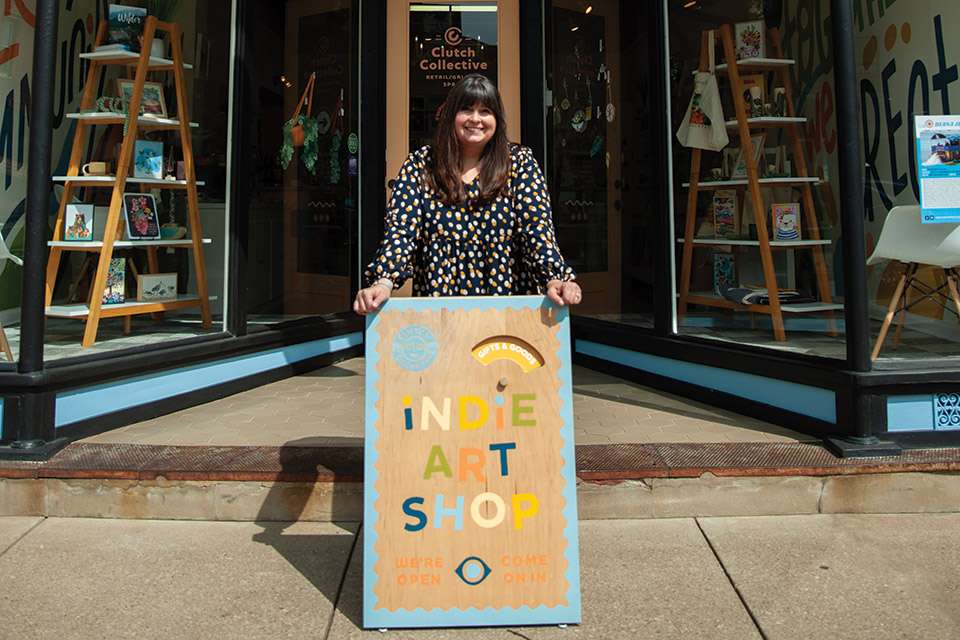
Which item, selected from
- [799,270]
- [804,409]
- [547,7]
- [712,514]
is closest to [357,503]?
[712,514]

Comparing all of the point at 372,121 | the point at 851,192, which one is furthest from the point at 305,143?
the point at 851,192

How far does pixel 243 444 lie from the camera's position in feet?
12.9

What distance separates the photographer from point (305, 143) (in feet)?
19.1

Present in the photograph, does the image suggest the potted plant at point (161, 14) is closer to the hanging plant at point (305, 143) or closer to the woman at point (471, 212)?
the hanging plant at point (305, 143)

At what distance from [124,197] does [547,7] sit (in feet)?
10.8

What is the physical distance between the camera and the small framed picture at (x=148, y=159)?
491 centimetres

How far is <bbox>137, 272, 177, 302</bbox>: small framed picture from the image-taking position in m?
5.02

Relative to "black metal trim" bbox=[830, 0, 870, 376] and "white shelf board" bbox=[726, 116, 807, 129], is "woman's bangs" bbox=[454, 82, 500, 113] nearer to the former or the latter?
"black metal trim" bbox=[830, 0, 870, 376]

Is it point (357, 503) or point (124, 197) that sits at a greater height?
point (124, 197)

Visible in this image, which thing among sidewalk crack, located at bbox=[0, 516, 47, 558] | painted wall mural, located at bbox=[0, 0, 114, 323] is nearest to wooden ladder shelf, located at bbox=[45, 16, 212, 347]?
painted wall mural, located at bbox=[0, 0, 114, 323]

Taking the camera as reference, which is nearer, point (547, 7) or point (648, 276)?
point (648, 276)

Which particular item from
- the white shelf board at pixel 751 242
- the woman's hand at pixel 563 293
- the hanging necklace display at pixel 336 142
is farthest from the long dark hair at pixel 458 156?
the hanging necklace display at pixel 336 142

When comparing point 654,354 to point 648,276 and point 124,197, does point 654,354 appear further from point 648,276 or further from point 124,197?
point 124,197

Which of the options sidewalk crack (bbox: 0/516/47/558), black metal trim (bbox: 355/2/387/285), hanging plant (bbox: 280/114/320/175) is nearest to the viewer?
sidewalk crack (bbox: 0/516/47/558)
